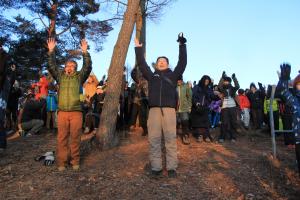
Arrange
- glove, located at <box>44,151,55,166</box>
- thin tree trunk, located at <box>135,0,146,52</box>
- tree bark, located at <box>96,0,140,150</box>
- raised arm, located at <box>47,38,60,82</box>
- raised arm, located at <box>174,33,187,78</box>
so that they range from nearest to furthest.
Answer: raised arm, located at <box>174,33,187,78</box> → raised arm, located at <box>47,38,60,82</box> → glove, located at <box>44,151,55,166</box> → tree bark, located at <box>96,0,140,150</box> → thin tree trunk, located at <box>135,0,146,52</box>

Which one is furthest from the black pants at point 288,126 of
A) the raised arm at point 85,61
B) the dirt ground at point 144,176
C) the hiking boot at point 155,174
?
the raised arm at point 85,61

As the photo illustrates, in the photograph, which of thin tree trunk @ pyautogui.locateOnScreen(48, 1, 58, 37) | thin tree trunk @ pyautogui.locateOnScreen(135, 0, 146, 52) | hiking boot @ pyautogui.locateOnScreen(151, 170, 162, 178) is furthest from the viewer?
thin tree trunk @ pyautogui.locateOnScreen(48, 1, 58, 37)

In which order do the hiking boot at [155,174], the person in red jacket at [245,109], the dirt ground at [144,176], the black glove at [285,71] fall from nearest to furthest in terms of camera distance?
the dirt ground at [144,176]
the black glove at [285,71]
the hiking boot at [155,174]
the person in red jacket at [245,109]

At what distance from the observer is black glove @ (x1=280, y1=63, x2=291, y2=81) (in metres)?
6.91

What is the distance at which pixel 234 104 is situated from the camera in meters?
11.3

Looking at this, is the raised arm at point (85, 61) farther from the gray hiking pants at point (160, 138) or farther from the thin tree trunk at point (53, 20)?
the thin tree trunk at point (53, 20)

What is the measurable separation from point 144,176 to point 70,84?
2.15 m

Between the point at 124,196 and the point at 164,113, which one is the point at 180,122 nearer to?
the point at 164,113

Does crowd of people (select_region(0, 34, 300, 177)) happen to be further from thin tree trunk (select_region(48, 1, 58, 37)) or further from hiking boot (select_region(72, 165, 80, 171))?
thin tree trunk (select_region(48, 1, 58, 37))

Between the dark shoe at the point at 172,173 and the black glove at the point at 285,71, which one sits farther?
the dark shoe at the point at 172,173

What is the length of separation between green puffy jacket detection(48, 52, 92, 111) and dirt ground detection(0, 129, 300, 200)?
1.19 meters

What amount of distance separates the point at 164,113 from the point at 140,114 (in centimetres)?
434

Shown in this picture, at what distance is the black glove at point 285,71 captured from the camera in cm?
691

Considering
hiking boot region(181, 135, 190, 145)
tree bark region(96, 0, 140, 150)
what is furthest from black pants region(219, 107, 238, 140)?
tree bark region(96, 0, 140, 150)
